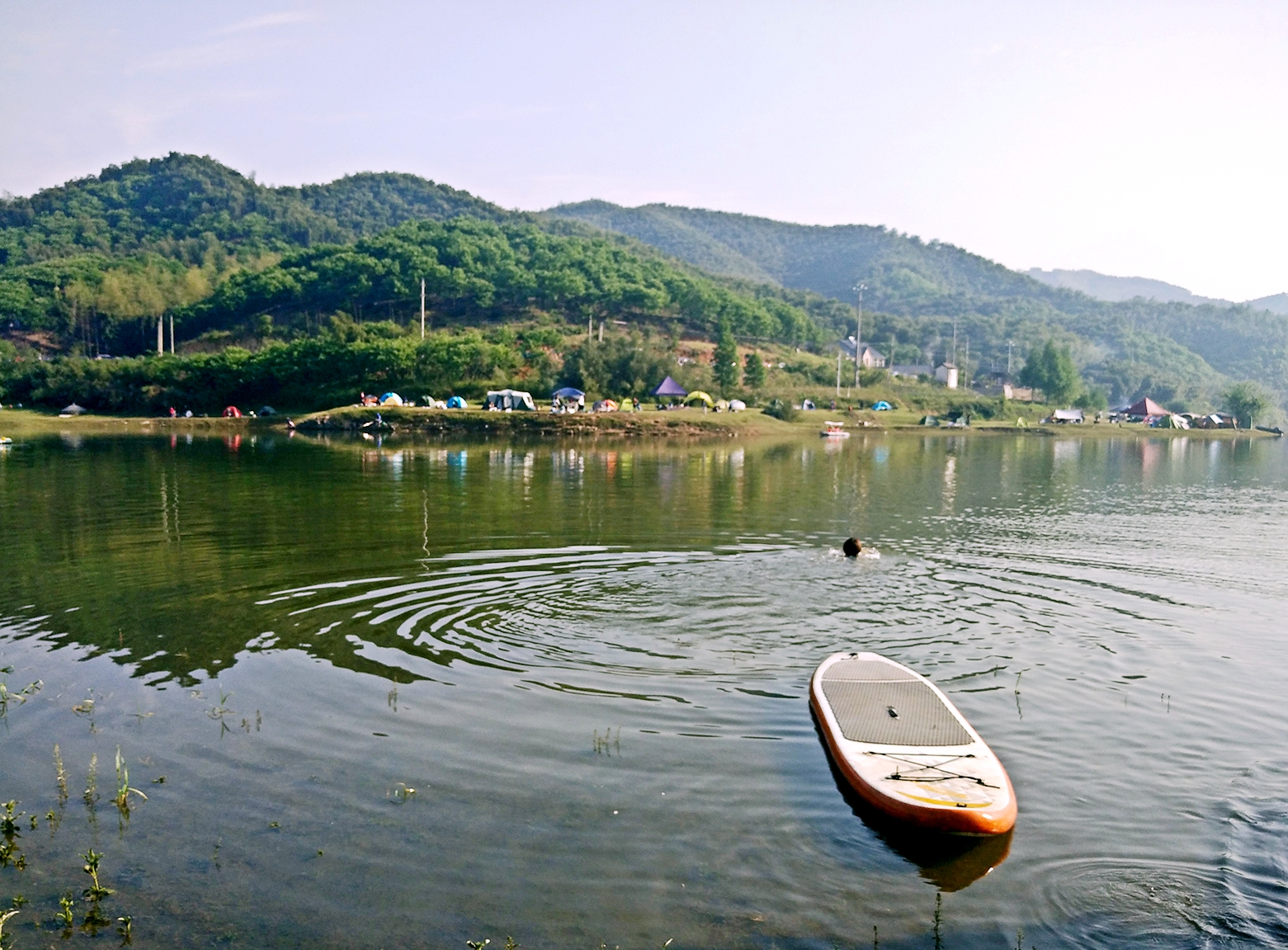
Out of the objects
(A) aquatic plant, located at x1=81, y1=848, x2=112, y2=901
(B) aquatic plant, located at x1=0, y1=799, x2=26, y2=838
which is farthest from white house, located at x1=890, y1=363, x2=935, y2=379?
(A) aquatic plant, located at x1=81, y1=848, x2=112, y2=901

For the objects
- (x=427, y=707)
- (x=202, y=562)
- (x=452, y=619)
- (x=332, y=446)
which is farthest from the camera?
(x=332, y=446)

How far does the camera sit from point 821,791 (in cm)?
1096

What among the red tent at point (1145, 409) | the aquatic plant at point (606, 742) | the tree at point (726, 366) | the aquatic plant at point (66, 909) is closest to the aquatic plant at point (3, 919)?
the aquatic plant at point (66, 909)

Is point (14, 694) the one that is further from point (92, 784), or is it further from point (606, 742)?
point (606, 742)

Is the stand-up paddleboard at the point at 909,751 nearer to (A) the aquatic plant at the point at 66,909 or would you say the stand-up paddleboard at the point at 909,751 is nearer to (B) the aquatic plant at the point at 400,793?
(B) the aquatic plant at the point at 400,793

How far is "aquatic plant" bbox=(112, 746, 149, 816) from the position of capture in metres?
10.4

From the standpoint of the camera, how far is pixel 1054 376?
143 metres

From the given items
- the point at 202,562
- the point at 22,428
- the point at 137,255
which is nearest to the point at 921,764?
the point at 202,562

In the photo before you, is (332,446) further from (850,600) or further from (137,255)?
(137,255)

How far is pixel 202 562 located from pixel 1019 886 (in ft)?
65.6

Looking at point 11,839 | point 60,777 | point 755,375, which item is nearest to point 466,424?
point 755,375

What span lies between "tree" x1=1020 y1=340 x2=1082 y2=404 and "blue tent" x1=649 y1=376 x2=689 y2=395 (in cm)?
6270

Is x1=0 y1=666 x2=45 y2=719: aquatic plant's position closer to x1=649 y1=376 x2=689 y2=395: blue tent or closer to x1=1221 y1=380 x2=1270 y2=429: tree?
x1=649 y1=376 x2=689 y2=395: blue tent

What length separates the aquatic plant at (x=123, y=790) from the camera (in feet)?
34.1
